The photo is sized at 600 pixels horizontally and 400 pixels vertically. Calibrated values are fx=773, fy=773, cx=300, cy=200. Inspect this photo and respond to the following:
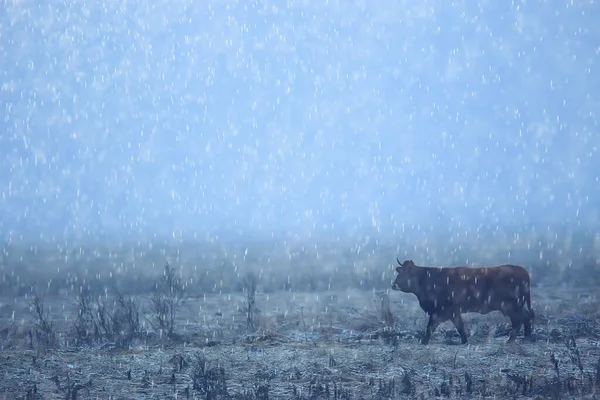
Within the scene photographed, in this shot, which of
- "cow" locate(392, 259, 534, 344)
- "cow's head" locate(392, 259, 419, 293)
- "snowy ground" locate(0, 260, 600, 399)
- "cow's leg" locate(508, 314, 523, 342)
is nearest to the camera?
"snowy ground" locate(0, 260, 600, 399)

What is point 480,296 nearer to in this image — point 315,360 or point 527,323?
point 527,323

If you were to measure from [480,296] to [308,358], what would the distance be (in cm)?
385

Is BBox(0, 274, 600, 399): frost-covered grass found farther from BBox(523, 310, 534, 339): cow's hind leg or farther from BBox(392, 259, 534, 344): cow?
BBox(392, 259, 534, 344): cow

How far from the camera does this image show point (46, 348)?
45.0ft

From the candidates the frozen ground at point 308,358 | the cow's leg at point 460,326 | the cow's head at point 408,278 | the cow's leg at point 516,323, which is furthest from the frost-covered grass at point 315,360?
the cow's head at point 408,278

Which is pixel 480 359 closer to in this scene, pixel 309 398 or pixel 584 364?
pixel 584 364

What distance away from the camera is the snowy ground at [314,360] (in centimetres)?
997

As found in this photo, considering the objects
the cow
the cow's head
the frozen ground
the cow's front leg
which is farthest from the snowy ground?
the cow's head

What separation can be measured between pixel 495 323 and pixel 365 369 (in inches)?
228

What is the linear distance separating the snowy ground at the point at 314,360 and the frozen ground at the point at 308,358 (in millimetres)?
20

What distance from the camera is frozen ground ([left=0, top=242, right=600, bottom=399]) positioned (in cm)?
998

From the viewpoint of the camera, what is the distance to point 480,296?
14133mm

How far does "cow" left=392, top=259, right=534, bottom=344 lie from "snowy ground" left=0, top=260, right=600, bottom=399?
420 millimetres

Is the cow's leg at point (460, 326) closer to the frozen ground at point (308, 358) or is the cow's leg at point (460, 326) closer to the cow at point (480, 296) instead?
the cow at point (480, 296)
